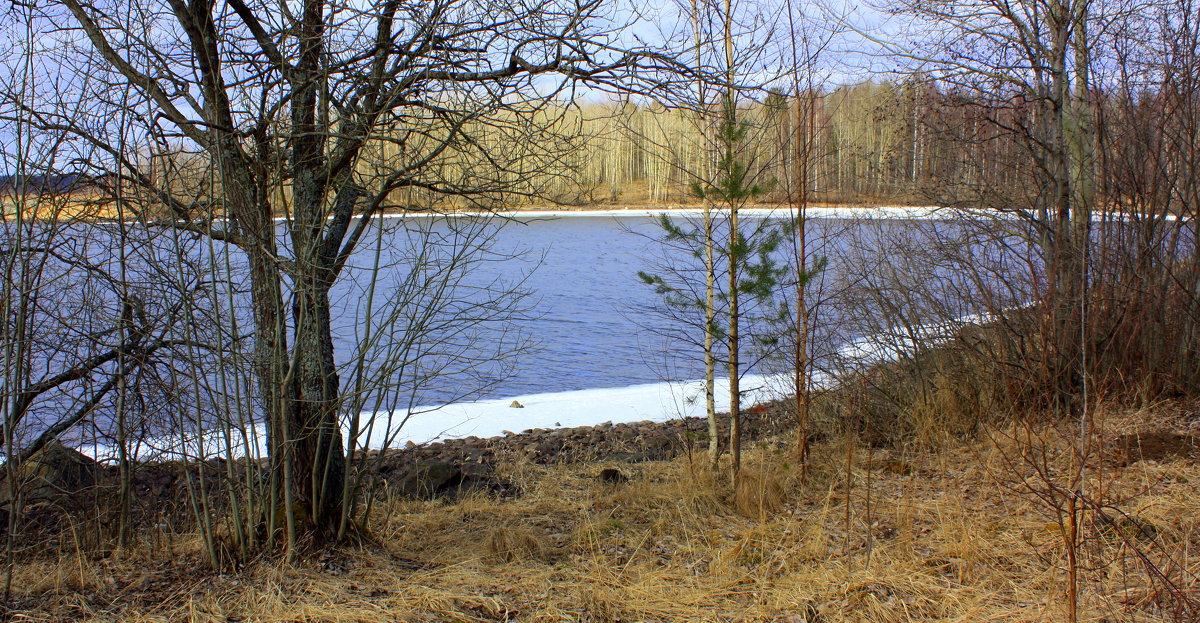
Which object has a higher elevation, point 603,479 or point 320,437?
point 320,437

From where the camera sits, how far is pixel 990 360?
7.38m

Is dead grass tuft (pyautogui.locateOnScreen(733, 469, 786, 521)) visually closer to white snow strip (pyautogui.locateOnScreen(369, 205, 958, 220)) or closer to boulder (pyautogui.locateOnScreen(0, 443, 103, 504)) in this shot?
white snow strip (pyautogui.locateOnScreen(369, 205, 958, 220))

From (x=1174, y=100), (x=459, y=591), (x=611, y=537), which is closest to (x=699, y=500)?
(x=611, y=537)

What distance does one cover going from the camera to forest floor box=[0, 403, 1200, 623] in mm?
3740

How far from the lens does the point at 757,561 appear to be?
4664 mm

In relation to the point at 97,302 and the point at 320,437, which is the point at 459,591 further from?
the point at 97,302

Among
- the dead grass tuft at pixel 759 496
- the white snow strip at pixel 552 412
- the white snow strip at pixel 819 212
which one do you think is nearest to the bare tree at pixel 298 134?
the white snow strip at pixel 819 212

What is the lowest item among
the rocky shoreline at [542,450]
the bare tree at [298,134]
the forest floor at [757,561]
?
the rocky shoreline at [542,450]

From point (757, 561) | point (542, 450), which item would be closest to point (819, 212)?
point (542, 450)

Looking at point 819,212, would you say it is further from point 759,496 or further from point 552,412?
point 759,496

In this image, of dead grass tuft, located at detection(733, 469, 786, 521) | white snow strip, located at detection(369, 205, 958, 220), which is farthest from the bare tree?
dead grass tuft, located at detection(733, 469, 786, 521)

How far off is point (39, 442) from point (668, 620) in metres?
3.95

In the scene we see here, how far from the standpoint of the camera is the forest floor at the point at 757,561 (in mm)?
3740

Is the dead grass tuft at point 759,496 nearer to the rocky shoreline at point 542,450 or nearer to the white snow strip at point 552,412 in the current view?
the rocky shoreline at point 542,450
